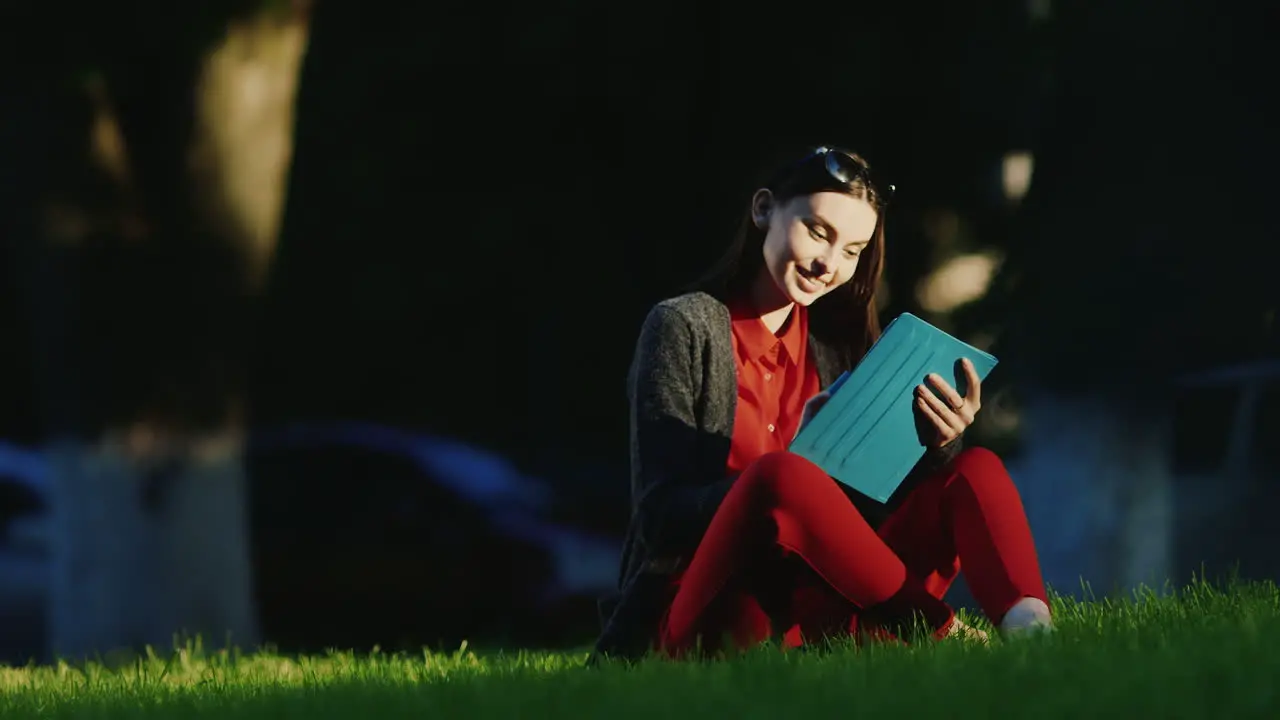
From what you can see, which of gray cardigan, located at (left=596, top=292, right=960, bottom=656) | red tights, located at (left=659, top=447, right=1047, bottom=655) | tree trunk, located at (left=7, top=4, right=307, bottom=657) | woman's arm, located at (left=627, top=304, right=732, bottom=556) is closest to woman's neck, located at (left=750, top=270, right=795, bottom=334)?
gray cardigan, located at (left=596, top=292, right=960, bottom=656)

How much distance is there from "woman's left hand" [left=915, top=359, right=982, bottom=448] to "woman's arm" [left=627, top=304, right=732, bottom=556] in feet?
1.68

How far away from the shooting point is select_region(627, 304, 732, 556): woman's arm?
5.16 m

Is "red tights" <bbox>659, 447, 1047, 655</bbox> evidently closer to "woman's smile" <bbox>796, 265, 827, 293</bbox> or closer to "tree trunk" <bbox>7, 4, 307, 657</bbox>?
"woman's smile" <bbox>796, 265, 827, 293</bbox>

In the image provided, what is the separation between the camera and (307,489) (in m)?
15.9

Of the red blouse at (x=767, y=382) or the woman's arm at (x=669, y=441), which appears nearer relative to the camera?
the woman's arm at (x=669, y=441)

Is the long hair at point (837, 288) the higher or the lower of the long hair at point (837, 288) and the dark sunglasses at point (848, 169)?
the lower

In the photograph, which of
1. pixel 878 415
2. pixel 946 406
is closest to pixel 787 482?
pixel 878 415

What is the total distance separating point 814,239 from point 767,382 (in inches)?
16.8

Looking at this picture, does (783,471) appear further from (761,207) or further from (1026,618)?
(761,207)


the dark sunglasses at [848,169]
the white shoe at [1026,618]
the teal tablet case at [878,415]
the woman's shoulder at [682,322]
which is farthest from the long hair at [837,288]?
the white shoe at [1026,618]

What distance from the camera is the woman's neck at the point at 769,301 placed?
552 centimetres

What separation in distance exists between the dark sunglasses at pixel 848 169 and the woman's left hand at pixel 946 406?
1.71 feet

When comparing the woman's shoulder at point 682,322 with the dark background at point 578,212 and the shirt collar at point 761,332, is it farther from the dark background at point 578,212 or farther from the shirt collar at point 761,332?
the dark background at point 578,212

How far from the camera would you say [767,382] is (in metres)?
5.52
